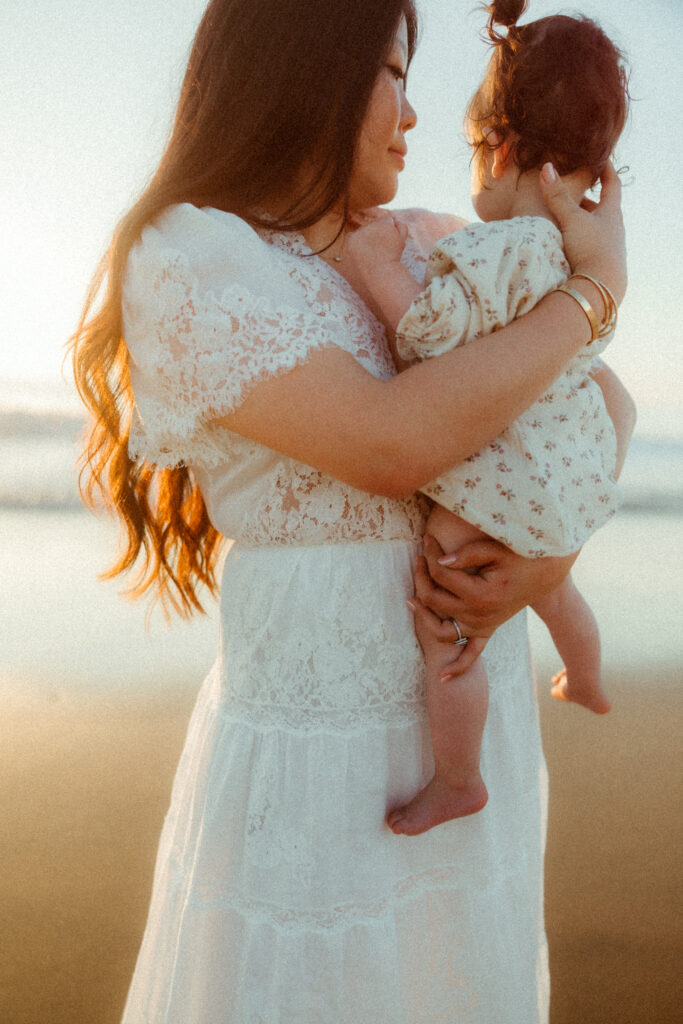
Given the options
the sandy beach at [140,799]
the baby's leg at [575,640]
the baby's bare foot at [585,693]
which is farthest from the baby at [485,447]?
the sandy beach at [140,799]

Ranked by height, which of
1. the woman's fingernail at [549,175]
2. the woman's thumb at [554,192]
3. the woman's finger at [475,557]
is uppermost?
the woman's fingernail at [549,175]

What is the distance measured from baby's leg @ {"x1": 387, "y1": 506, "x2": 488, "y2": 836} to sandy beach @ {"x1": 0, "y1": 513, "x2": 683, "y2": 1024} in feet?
4.49

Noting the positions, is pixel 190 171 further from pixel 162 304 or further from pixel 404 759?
pixel 404 759

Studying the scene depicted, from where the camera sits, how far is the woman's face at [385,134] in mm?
1285

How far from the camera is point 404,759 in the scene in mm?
1242

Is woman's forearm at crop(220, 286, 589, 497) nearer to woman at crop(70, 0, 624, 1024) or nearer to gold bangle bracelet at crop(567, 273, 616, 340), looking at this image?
woman at crop(70, 0, 624, 1024)

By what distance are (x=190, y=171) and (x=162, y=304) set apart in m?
0.27

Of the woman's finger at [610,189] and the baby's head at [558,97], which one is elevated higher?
the baby's head at [558,97]

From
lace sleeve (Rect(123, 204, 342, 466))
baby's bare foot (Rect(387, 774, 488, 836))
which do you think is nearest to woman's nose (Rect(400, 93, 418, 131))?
lace sleeve (Rect(123, 204, 342, 466))

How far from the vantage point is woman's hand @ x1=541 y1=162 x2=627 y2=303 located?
1.24 m

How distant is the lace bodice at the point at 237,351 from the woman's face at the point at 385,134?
0.15 metres

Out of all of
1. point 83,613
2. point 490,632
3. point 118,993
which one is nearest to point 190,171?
point 490,632

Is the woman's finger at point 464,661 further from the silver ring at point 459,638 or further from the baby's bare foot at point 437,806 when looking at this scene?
the baby's bare foot at point 437,806

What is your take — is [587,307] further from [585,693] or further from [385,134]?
[585,693]
